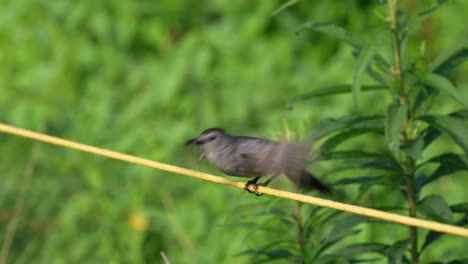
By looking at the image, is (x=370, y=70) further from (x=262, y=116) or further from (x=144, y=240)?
(x=262, y=116)

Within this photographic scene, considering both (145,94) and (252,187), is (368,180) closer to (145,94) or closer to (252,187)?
(252,187)

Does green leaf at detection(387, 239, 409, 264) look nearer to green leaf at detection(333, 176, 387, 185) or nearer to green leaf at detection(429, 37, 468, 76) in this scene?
green leaf at detection(333, 176, 387, 185)

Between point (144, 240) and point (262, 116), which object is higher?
point (262, 116)

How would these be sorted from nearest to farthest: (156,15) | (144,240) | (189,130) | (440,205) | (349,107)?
(440,205), (144,240), (349,107), (189,130), (156,15)

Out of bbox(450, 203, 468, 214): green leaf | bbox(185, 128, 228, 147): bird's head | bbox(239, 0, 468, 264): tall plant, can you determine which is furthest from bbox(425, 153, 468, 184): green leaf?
bbox(185, 128, 228, 147): bird's head

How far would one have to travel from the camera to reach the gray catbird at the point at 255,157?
2.80 metres

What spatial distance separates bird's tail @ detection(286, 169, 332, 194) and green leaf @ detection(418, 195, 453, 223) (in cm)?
33

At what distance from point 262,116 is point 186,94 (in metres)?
0.65

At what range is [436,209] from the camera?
304 centimetres

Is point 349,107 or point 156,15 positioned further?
point 156,15

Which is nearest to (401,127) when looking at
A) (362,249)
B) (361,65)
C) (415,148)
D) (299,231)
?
(415,148)

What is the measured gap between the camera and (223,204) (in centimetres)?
588

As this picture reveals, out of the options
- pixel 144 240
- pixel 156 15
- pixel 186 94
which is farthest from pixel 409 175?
pixel 156 15

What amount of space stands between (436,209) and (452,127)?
0.31 metres
